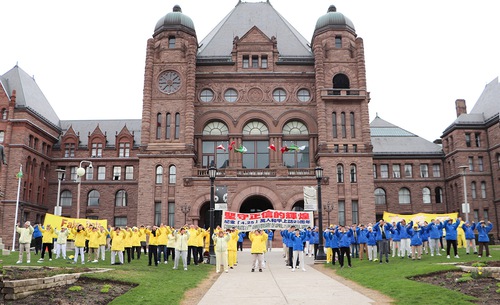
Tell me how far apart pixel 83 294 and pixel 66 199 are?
165ft

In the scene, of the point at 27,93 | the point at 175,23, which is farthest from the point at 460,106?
the point at 27,93

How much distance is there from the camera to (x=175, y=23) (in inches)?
1946

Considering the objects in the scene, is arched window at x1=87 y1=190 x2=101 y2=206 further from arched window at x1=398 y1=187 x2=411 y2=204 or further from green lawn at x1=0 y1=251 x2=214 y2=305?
green lawn at x1=0 y1=251 x2=214 y2=305

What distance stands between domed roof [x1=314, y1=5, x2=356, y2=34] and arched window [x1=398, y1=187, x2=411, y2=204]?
2241 centimetres

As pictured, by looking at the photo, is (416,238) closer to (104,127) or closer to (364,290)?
(364,290)

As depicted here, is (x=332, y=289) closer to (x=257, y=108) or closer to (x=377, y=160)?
(x=257, y=108)

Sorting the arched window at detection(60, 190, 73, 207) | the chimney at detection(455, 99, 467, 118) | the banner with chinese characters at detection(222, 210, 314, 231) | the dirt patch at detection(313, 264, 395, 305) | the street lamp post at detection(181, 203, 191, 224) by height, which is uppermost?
the chimney at detection(455, 99, 467, 118)

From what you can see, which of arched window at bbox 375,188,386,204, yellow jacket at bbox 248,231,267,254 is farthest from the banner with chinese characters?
arched window at bbox 375,188,386,204

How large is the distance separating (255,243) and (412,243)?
7837mm

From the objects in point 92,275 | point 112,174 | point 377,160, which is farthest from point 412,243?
point 112,174

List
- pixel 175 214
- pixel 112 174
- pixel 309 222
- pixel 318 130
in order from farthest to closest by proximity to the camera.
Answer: pixel 112 174 → pixel 318 130 → pixel 175 214 → pixel 309 222

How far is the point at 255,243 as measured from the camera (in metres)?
21.0

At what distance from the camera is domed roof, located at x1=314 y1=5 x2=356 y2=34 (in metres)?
49.8

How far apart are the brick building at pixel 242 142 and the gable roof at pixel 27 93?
265 mm
